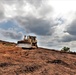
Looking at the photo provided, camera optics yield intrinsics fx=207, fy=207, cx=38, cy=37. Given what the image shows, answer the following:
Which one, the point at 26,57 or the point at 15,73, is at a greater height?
the point at 26,57

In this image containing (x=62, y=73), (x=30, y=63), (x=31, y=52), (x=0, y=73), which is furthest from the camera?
(x=31, y=52)

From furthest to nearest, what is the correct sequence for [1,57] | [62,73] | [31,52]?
1. [31,52]
2. [1,57]
3. [62,73]

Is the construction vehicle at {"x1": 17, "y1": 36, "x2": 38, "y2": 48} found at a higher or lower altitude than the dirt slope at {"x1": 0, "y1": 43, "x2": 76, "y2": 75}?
higher

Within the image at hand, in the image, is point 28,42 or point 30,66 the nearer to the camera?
point 30,66

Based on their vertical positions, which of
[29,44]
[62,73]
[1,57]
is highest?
[29,44]

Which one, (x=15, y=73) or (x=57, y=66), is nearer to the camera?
(x=15, y=73)

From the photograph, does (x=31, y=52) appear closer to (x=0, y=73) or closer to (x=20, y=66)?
(x=20, y=66)

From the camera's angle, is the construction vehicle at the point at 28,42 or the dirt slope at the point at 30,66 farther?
the construction vehicle at the point at 28,42

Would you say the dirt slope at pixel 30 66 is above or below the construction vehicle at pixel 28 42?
below

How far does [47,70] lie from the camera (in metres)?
20.2

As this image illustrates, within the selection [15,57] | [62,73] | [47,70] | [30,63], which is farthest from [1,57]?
[62,73]

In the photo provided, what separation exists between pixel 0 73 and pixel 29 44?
47.8 feet

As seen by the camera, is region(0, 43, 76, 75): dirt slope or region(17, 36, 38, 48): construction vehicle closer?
region(0, 43, 76, 75): dirt slope

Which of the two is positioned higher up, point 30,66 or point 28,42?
point 28,42
